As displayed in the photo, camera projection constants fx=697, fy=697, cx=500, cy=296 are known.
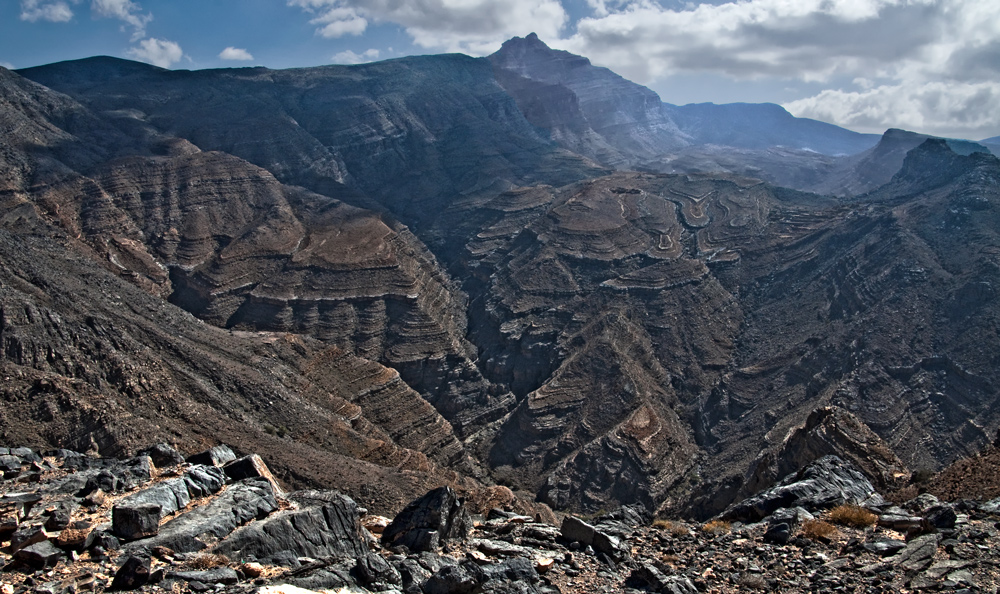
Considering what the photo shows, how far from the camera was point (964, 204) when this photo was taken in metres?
72.9

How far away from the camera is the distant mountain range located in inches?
1593

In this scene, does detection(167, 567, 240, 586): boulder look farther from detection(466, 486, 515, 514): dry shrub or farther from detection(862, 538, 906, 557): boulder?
detection(466, 486, 515, 514): dry shrub

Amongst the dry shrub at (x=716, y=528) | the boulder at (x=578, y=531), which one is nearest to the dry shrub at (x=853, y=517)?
the dry shrub at (x=716, y=528)

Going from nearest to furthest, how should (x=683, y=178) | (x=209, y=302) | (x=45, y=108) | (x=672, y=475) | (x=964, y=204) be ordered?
(x=672, y=475), (x=209, y=302), (x=964, y=204), (x=45, y=108), (x=683, y=178)

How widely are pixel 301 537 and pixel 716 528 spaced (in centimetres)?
1161

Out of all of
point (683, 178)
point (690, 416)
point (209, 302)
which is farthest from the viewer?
point (683, 178)

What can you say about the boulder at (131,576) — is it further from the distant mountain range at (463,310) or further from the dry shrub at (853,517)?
the distant mountain range at (463,310)

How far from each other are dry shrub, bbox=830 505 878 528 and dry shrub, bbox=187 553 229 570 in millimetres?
14920

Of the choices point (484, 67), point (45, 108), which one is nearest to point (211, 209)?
point (45, 108)

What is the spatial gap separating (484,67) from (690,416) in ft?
404

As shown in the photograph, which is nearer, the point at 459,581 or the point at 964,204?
the point at 459,581

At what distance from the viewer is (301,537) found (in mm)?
15891

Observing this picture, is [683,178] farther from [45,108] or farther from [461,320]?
[45,108]

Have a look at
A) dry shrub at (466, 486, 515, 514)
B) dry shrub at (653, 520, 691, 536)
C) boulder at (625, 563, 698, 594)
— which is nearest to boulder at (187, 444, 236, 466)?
boulder at (625, 563, 698, 594)
